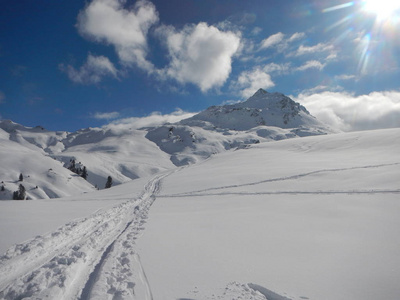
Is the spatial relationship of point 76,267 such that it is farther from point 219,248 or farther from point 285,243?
point 285,243

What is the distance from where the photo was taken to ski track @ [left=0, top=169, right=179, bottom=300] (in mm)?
5070

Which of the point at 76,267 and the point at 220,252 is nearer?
the point at 76,267

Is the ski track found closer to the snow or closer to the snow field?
the snow

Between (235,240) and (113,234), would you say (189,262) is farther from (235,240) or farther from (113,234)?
(113,234)

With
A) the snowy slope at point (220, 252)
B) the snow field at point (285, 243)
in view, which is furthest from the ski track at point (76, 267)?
the snow field at point (285, 243)

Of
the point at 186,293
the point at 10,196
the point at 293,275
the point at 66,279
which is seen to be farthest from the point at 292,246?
the point at 10,196

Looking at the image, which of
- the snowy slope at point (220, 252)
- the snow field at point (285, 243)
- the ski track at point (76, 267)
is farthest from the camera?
the snow field at point (285, 243)

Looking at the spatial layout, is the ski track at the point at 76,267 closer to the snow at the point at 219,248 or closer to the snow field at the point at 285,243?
the snow at the point at 219,248

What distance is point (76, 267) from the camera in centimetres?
617

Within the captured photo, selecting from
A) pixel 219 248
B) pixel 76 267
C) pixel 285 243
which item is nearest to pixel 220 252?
pixel 219 248

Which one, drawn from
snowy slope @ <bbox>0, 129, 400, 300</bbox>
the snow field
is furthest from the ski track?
the snow field

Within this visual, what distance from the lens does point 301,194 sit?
1488cm

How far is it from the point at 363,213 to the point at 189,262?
8.56 m

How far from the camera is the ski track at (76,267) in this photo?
16.6 ft
